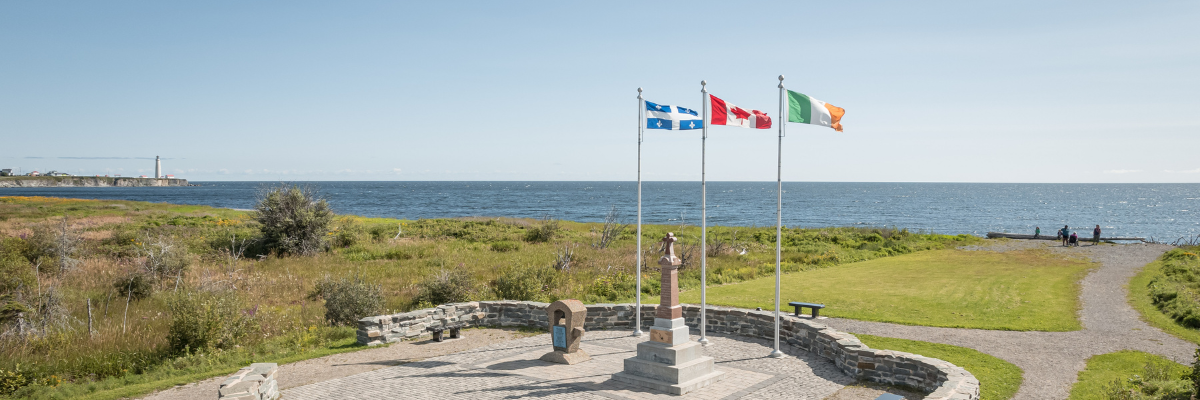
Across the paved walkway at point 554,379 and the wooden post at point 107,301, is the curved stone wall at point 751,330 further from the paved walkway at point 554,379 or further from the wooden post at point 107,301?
the wooden post at point 107,301

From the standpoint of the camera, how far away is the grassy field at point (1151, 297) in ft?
52.1

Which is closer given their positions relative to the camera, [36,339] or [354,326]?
[36,339]

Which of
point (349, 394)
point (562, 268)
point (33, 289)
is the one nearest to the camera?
point (349, 394)

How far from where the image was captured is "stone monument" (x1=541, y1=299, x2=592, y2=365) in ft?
43.7

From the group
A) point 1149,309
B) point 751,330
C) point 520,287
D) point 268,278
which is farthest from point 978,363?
point 268,278

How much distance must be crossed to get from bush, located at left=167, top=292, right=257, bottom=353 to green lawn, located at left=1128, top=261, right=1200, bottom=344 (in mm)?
22021

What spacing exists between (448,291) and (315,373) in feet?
21.0

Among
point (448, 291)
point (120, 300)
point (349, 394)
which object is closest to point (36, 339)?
point (120, 300)

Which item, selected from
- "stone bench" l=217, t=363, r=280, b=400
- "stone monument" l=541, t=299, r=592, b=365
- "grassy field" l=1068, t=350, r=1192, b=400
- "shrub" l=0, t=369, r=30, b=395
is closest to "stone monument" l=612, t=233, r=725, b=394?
"stone monument" l=541, t=299, r=592, b=365

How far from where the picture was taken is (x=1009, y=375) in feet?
40.0

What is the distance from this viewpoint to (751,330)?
52.1 feet

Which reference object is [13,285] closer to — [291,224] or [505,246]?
[291,224]

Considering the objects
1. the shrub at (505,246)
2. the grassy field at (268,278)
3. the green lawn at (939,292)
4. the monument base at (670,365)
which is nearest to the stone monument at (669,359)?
the monument base at (670,365)

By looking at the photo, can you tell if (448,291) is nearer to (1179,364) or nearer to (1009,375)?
(1009,375)
